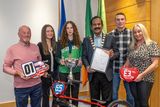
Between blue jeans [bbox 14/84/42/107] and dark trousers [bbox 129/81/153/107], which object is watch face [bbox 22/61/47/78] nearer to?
blue jeans [bbox 14/84/42/107]

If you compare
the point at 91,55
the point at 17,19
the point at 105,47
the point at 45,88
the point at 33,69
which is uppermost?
the point at 17,19

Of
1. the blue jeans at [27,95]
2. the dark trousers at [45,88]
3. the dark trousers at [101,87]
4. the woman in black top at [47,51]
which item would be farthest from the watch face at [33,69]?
the dark trousers at [101,87]

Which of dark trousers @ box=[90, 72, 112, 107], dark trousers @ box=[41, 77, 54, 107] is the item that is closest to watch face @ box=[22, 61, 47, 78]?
dark trousers @ box=[41, 77, 54, 107]

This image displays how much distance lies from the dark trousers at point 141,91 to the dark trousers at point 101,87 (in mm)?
338

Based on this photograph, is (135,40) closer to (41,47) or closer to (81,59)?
(81,59)

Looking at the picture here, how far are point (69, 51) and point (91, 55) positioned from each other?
0.30 meters

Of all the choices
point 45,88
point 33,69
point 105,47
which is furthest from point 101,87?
point 33,69

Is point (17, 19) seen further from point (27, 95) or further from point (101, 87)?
point (101, 87)

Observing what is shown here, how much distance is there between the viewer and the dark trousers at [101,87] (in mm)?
3253

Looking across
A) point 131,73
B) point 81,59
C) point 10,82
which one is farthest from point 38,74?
point 10,82

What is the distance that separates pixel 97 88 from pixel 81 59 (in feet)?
1.49

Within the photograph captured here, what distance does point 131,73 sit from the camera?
2.99m

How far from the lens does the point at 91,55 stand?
329 cm

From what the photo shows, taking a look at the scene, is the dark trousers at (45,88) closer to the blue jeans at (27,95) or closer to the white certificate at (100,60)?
the blue jeans at (27,95)
